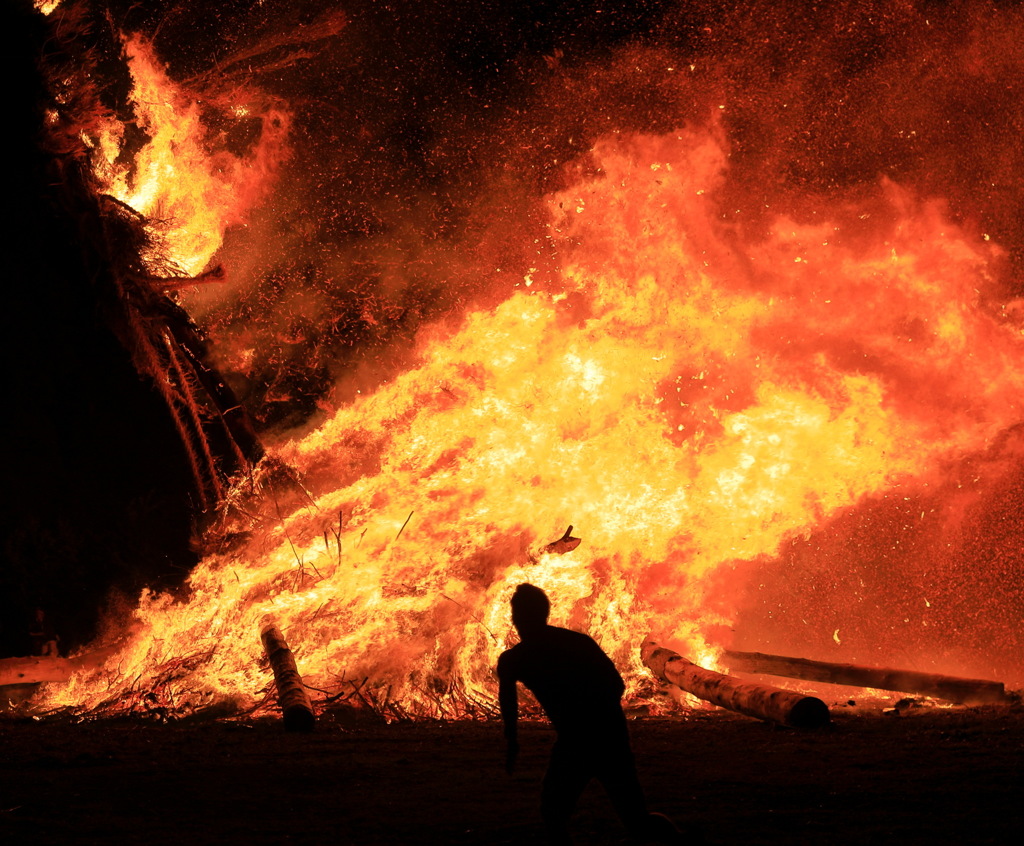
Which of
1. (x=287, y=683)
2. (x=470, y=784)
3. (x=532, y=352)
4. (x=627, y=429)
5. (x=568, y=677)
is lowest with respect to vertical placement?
(x=287, y=683)

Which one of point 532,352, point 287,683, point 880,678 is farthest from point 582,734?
point 532,352

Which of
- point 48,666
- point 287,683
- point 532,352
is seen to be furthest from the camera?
point 532,352

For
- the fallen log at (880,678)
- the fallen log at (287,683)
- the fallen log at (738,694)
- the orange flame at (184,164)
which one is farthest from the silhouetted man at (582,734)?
the orange flame at (184,164)

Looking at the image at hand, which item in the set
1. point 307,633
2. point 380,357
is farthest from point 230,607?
point 380,357

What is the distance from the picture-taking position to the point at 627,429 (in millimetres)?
11000

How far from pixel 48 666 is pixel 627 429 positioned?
8026 millimetres

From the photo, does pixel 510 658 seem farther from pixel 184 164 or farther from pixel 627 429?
pixel 184 164

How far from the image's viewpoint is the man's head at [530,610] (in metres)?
3.97

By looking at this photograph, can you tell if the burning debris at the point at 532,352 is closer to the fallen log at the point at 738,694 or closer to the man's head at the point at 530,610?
the fallen log at the point at 738,694

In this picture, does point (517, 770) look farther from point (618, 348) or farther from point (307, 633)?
point (618, 348)

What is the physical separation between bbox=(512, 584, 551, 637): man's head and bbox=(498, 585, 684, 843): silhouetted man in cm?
11

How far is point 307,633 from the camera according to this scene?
10.1m

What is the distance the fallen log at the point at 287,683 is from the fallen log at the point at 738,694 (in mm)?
3982

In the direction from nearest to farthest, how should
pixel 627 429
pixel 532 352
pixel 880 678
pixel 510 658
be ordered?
pixel 510 658 < pixel 880 678 < pixel 627 429 < pixel 532 352
